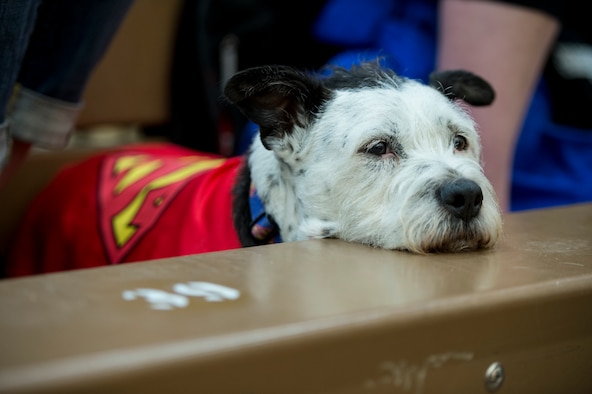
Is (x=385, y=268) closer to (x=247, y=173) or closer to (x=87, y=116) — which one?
(x=247, y=173)

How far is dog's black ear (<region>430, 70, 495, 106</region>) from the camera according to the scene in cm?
214

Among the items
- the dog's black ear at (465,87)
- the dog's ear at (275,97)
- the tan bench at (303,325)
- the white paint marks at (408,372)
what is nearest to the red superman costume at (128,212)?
the dog's ear at (275,97)

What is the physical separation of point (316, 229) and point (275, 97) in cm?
34

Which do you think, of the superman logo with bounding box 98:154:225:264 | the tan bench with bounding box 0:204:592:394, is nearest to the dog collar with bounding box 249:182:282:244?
the superman logo with bounding box 98:154:225:264

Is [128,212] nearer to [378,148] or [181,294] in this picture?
[378,148]

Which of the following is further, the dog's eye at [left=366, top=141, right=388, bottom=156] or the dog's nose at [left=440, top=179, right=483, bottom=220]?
the dog's eye at [left=366, top=141, right=388, bottom=156]

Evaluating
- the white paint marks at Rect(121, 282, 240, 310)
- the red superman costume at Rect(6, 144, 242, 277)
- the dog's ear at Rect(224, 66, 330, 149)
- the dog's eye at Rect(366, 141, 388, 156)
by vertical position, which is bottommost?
the red superman costume at Rect(6, 144, 242, 277)

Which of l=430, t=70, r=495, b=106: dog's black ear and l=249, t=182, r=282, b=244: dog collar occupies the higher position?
l=430, t=70, r=495, b=106: dog's black ear

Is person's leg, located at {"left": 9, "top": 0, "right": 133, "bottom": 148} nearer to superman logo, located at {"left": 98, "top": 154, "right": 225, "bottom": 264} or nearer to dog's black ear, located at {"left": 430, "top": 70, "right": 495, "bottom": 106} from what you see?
superman logo, located at {"left": 98, "top": 154, "right": 225, "bottom": 264}

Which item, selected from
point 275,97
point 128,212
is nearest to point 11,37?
point 275,97

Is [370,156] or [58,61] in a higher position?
[58,61]

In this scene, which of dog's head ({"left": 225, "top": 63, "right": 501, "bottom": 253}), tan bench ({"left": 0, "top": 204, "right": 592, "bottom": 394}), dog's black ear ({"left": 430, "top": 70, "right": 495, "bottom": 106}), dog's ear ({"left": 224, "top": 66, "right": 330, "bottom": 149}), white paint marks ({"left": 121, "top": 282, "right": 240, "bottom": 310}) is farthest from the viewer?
dog's black ear ({"left": 430, "top": 70, "right": 495, "bottom": 106})

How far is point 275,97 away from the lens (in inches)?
78.1

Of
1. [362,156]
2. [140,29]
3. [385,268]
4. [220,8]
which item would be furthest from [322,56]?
[385,268]
